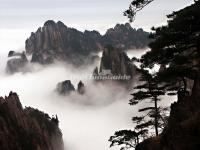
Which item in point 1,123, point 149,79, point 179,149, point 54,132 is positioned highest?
point 149,79

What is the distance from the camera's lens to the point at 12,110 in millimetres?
98562

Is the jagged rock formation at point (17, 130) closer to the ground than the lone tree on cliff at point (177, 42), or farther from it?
closer to the ground

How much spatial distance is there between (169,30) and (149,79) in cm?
1054

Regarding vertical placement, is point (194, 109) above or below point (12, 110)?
above

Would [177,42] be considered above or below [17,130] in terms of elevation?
above

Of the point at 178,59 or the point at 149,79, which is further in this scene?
the point at 149,79

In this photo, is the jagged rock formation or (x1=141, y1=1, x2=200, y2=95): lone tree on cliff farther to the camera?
the jagged rock formation

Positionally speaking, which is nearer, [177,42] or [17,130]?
[177,42]

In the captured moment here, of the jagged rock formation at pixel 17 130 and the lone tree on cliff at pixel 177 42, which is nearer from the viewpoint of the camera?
the lone tree on cliff at pixel 177 42

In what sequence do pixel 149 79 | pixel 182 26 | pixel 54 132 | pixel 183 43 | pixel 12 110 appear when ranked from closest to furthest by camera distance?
1. pixel 182 26
2. pixel 183 43
3. pixel 149 79
4. pixel 12 110
5. pixel 54 132

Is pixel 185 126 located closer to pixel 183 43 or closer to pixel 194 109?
pixel 194 109


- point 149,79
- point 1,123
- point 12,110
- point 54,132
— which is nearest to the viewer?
point 149,79

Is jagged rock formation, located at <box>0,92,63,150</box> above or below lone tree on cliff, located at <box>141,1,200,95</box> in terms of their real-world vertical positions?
below

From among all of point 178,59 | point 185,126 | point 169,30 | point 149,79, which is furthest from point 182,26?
point 149,79
